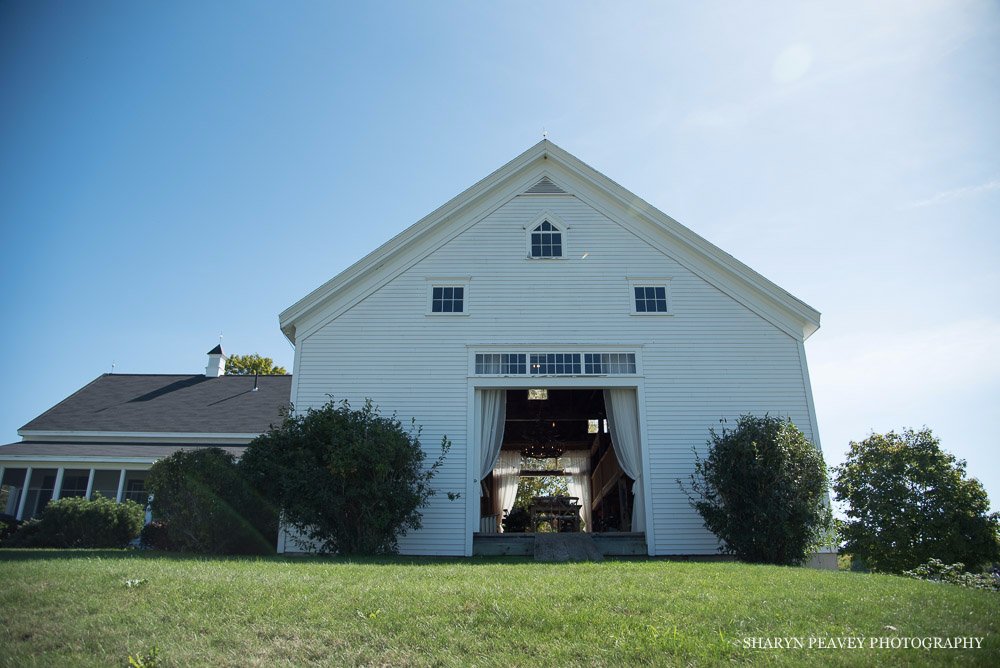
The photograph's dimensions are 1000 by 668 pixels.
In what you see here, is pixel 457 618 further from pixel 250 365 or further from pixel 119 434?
pixel 250 365

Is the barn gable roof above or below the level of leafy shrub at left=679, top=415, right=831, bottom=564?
above

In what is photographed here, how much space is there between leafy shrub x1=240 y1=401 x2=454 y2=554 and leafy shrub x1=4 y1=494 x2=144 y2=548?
16.6 feet

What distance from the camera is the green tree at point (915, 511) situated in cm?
1526

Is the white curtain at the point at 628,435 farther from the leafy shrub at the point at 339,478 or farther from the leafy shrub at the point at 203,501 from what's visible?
the leafy shrub at the point at 203,501

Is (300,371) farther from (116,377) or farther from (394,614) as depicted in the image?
(116,377)

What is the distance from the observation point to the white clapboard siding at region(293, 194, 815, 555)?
13.5m

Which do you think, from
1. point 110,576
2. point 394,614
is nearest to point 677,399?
point 394,614

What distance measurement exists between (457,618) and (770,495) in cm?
739

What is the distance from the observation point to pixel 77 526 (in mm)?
14492

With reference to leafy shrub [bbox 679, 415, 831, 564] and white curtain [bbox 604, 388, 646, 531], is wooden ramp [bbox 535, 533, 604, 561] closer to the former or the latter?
white curtain [bbox 604, 388, 646, 531]

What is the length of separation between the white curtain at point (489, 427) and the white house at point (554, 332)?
0.03 m

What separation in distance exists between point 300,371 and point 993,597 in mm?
11839

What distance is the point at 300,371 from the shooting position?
14094mm

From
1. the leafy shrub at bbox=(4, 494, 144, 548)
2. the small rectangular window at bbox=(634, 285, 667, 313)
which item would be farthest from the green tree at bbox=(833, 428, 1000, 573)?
the leafy shrub at bbox=(4, 494, 144, 548)
